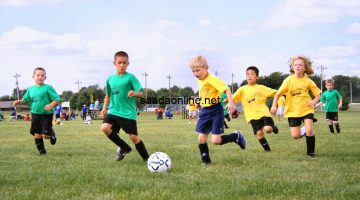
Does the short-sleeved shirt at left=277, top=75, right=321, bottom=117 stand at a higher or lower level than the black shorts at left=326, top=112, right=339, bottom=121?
higher

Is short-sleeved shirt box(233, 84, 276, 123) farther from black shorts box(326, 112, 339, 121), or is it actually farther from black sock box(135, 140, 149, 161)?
black shorts box(326, 112, 339, 121)

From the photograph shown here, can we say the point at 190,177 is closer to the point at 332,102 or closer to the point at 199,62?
the point at 199,62

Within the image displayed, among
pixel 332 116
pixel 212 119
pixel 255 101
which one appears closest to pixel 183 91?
pixel 332 116

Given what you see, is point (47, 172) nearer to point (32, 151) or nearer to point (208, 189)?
point (208, 189)

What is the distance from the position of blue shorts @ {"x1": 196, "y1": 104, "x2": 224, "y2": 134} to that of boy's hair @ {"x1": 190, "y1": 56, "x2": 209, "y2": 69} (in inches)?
29.7

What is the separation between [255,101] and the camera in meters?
9.89

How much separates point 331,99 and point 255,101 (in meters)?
7.81

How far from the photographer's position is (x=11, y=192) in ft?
17.3

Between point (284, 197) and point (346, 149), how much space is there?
555 cm

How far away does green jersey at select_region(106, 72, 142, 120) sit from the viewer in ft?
25.7

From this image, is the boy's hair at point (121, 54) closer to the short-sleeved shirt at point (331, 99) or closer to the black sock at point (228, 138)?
the black sock at point (228, 138)

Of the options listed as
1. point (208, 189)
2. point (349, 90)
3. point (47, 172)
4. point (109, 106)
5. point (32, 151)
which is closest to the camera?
point (208, 189)

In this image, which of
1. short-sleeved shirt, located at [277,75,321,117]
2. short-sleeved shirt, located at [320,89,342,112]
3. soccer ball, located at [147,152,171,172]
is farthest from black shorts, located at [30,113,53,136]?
short-sleeved shirt, located at [320,89,342,112]

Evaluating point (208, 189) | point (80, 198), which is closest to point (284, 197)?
point (208, 189)
